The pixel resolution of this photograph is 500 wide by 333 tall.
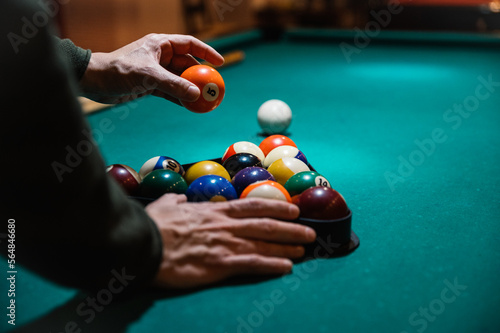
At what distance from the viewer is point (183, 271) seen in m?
1.35

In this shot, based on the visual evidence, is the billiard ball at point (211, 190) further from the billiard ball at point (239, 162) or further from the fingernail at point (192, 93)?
the fingernail at point (192, 93)

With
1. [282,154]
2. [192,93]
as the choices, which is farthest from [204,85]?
[282,154]

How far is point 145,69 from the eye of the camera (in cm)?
195

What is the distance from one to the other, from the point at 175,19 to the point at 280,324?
22.3 feet

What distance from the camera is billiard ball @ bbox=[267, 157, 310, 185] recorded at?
6.34 feet

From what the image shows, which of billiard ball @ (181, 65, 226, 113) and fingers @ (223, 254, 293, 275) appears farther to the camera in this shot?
billiard ball @ (181, 65, 226, 113)

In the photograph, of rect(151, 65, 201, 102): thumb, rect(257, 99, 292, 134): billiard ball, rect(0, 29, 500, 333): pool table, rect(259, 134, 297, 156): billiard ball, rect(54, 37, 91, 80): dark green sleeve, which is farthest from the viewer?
rect(257, 99, 292, 134): billiard ball

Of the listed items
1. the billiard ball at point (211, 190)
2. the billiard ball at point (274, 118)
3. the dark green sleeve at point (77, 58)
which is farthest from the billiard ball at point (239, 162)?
the billiard ball at point (274, 118)

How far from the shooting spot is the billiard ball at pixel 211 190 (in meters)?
1.70

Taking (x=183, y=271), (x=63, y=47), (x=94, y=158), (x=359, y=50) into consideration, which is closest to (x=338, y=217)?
(x=183, y=271)

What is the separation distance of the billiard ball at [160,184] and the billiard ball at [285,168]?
0.36 meters

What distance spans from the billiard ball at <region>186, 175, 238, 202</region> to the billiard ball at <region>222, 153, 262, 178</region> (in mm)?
236

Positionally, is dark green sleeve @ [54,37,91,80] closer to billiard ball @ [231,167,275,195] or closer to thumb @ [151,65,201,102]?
thumb @ [151,65,201,102]

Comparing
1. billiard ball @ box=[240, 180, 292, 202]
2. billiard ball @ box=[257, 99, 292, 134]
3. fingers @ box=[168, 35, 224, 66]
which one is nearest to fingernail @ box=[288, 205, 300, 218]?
billiard ball @ box=[240, 180, 292, 202]
